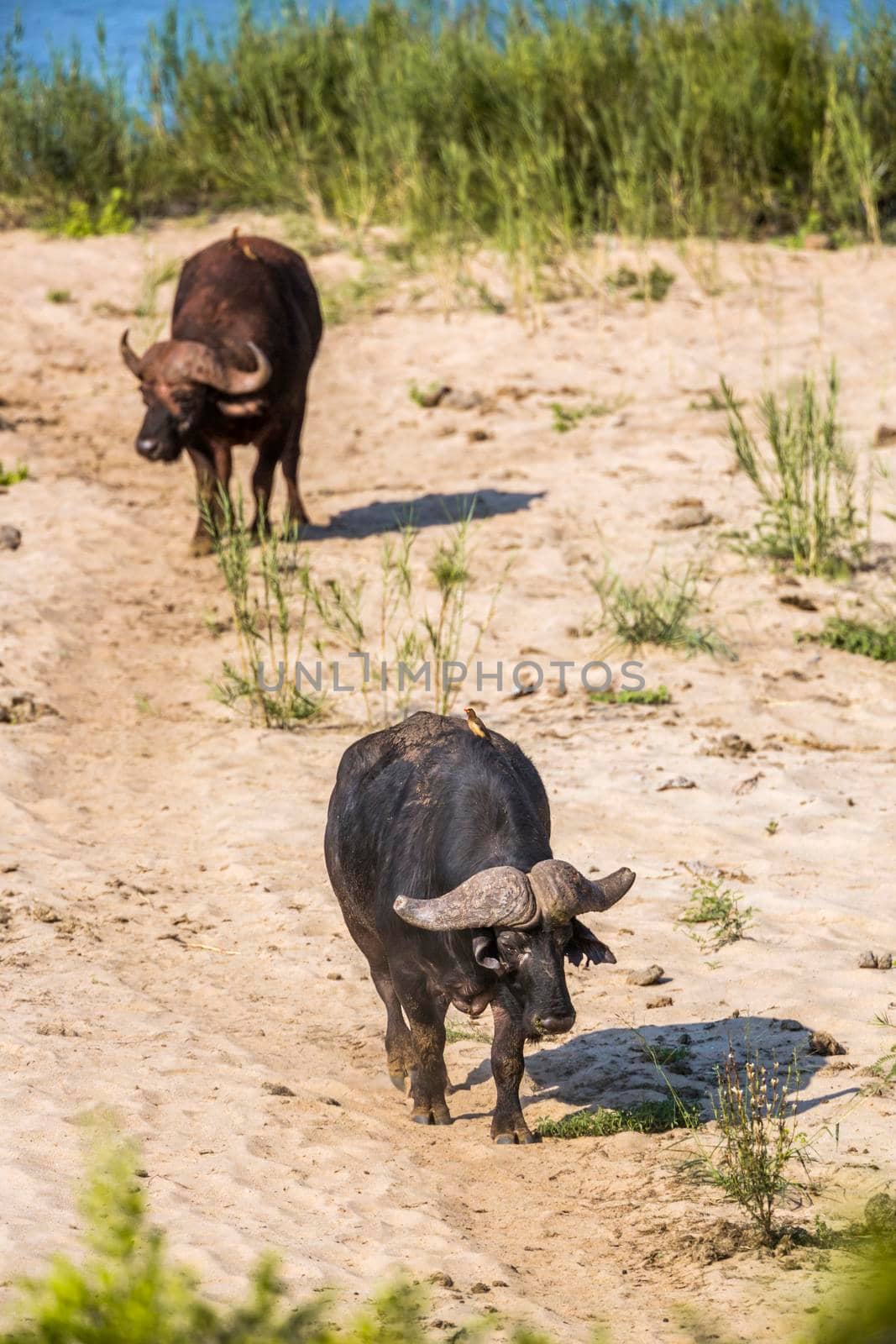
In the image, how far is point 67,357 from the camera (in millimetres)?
15266

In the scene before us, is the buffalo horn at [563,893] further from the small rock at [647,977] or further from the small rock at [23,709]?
the small rock at [23,709]

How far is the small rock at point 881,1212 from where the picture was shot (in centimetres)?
408

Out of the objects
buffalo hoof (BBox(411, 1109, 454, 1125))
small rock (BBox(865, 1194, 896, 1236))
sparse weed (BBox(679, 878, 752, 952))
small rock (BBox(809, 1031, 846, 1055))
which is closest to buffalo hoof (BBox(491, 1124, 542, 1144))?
buffalo hoof (BBox(411, 1109, 454, 1125))

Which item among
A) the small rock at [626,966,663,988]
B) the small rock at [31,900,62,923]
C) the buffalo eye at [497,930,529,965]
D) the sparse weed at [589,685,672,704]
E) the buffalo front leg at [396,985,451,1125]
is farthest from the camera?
the sparse weed at [589,685,672,704]

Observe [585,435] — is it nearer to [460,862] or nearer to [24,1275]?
[460,862]

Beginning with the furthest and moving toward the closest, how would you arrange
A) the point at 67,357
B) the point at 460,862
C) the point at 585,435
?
1. the point at 67,357
2. the point at 585,435
3. the point at 460,862

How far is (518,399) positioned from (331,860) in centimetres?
891

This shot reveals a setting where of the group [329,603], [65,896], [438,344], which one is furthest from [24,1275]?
[438,344]

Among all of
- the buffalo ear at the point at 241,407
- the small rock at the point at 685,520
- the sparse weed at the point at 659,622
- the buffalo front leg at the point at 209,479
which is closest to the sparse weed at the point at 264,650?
the buffalo front leg at the point at 209,479

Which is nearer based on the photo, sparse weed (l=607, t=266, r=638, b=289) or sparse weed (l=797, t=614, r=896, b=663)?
sparse weed (l=797, t=614, r=896, b=663)

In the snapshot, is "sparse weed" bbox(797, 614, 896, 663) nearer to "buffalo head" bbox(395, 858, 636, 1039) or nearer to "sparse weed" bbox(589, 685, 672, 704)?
"sparse weed" bbox(589, 685, 672, 704)

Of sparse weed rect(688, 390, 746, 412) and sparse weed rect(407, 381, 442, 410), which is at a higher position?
sparse weed rect(407, 381, 442, 410)

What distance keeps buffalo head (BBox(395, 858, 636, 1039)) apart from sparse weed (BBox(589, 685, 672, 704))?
4337mm

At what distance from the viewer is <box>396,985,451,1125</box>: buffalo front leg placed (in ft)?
17.5
